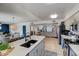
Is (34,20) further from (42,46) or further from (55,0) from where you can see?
(42,46)

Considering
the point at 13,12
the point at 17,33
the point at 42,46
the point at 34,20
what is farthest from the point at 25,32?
the point at 42,46

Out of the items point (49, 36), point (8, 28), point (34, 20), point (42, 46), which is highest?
point (34, 20)

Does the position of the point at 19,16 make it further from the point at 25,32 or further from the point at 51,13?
the point at 51,13

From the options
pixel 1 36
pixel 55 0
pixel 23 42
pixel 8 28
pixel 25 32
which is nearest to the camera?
pixel 55 0

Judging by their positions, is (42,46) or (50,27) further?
(42,46)

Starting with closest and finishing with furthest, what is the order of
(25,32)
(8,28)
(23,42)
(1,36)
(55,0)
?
(55,0)
(1,36)
(8,28)
(25,32)
(23,42)

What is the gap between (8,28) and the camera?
4.51 ft

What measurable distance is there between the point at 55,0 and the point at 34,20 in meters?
0.61

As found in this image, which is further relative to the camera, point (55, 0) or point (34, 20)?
point (34, 20)

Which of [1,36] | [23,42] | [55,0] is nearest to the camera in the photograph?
[55,0]

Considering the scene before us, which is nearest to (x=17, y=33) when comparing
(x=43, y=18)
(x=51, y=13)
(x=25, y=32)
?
(x=25, y=32)

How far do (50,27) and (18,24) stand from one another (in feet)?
1.72

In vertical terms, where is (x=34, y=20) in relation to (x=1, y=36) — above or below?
above

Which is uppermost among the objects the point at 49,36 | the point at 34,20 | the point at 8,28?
the point at 34,20
